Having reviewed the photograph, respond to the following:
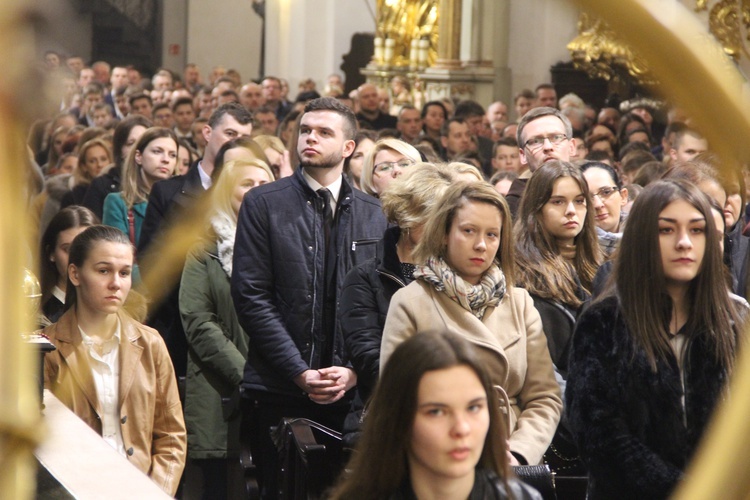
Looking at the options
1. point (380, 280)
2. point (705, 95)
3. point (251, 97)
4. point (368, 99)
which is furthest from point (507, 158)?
point (705, 95)

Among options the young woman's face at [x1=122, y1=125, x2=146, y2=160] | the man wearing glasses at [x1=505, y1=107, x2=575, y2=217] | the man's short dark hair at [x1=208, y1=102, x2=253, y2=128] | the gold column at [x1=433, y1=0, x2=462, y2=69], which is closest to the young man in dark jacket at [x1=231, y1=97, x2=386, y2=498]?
the man wearing glasses at [x1=505, y1=107, x2=575, y2=217]

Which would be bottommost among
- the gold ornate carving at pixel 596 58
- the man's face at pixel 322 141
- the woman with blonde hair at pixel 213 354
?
the woman with blonde hair at pixel 213 354

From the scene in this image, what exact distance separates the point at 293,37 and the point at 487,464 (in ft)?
66.2

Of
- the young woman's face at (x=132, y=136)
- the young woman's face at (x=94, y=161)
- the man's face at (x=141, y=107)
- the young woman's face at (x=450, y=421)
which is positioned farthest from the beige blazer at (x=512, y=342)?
the man's face at (x=141, y=107)

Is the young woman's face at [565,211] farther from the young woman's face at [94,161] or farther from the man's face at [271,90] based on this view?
the man's face at [271,90]

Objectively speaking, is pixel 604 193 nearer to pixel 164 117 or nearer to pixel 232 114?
pixel 232 114

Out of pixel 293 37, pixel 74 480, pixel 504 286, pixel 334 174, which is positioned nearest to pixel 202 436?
pixel 334 174

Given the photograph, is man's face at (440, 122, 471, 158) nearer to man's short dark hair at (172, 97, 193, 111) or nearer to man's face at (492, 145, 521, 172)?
man's face at (492, 145, 521, 172)

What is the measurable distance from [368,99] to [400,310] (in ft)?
29.1

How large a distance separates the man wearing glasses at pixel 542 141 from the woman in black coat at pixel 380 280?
1.02 meters

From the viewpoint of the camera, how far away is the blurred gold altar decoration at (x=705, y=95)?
0.66 metres

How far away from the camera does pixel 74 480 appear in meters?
2.41

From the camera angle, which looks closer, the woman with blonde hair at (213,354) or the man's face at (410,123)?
the woman with blonde hair at (213,354)

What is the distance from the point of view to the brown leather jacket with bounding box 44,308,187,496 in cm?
353
